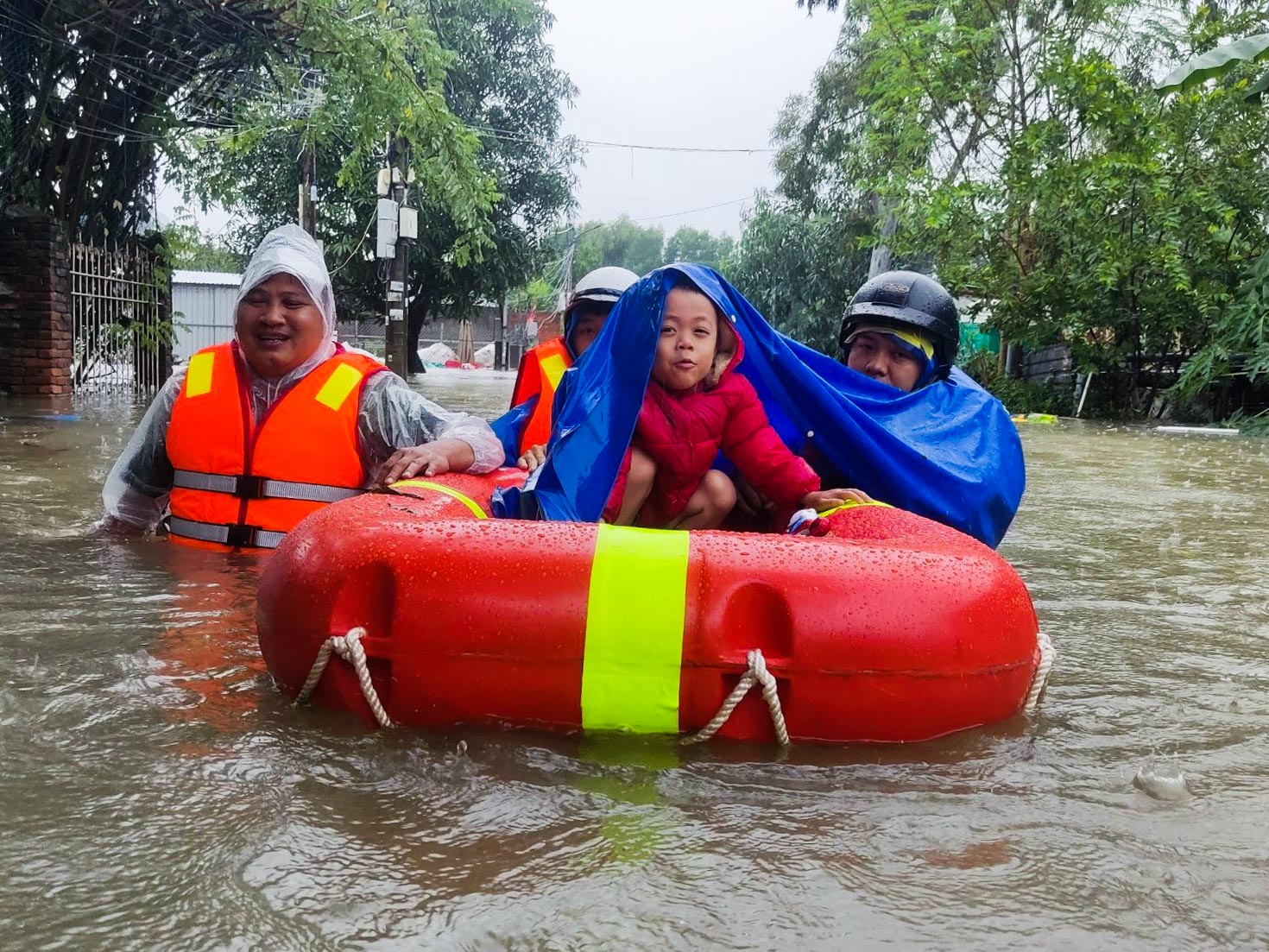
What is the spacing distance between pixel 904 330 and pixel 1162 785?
2155 millimetres

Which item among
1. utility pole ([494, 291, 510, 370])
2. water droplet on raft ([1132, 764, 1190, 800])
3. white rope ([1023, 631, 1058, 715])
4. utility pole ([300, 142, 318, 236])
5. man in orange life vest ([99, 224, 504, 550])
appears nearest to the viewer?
water droplet on raft ([1132, 764, 1190, 800])

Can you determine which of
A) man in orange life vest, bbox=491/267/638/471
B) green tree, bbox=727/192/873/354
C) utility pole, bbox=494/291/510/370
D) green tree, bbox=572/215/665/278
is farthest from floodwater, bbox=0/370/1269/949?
green tree, bbox=572/215/665/278

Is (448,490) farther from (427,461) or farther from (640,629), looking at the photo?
(640,629)

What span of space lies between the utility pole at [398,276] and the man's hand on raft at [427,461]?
15.7 m

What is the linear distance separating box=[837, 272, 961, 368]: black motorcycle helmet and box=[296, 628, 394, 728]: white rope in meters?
2.30

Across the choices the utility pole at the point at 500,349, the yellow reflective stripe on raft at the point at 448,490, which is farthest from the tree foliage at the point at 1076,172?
the utility pole at the point at 500,349

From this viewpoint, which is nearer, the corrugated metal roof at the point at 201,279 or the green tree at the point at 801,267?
the green tree at the point at 801,267

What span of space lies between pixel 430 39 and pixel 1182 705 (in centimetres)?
1061

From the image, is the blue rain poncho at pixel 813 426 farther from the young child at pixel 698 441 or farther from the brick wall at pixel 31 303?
the brick wall at pixel 31 303

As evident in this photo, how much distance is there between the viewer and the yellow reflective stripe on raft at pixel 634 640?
2283 millimetres

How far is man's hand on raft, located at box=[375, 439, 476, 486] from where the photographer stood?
3395 mm

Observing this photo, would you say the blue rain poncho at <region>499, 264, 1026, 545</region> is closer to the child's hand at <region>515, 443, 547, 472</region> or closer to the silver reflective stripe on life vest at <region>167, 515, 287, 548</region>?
the child's hand at <region>515, 443, 547, 472</region>

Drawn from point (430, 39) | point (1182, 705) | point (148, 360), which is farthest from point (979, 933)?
point (148, 360)

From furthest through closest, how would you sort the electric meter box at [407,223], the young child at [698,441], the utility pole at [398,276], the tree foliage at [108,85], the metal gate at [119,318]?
the utility pole at [398,276]
the electric meter box at [407,223]
the metal gate at [119,318]
the tree foliage at [108,85]
the young child at [698,441]
